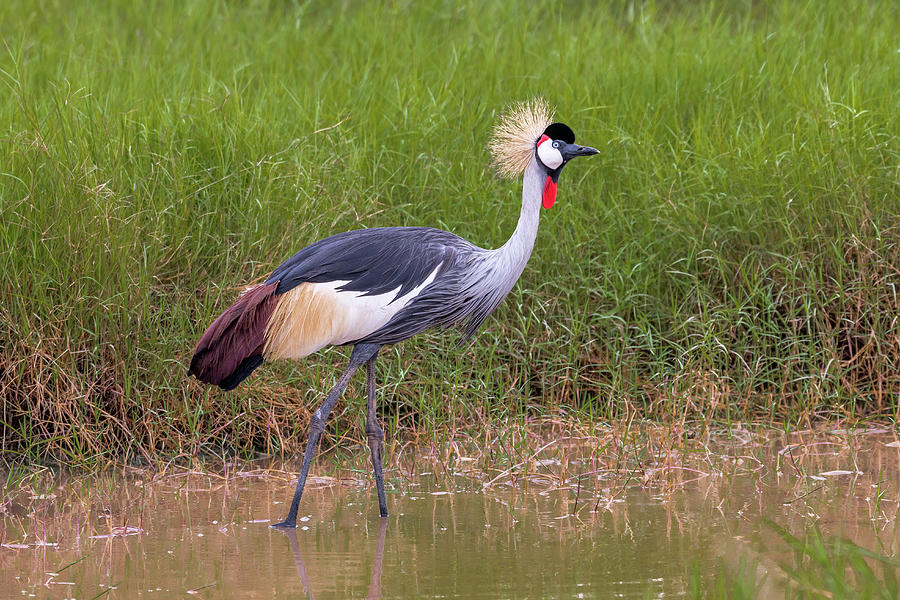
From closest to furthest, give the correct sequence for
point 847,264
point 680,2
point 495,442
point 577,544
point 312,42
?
1. point 577,544
2. point 495,442
3. point 847,264
4. point 312,42
5. point 680,2

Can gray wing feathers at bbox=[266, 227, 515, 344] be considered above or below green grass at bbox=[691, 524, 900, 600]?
above

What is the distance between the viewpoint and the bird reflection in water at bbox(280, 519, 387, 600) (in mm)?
4020

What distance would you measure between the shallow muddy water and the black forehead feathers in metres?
1.38

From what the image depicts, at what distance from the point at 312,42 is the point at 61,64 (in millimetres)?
1934

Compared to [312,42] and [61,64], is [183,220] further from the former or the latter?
[312,42]

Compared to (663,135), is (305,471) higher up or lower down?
lower down

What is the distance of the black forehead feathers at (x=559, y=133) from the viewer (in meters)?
5.26

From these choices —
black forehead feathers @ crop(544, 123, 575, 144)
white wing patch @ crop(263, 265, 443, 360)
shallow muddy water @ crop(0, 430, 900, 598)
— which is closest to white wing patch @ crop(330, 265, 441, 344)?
white wing patch @ crop(263, 265, 443, 360)

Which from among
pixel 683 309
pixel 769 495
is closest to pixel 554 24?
pixel 683 309

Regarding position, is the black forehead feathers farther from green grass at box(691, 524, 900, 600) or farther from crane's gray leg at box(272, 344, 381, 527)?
green grass at box(691, 524, 900, 600)

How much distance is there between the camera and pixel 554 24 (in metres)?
8.83

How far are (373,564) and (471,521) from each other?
588 mm

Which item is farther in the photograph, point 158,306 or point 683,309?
point 683,309

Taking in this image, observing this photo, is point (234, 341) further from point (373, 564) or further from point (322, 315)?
point (373, 564)
